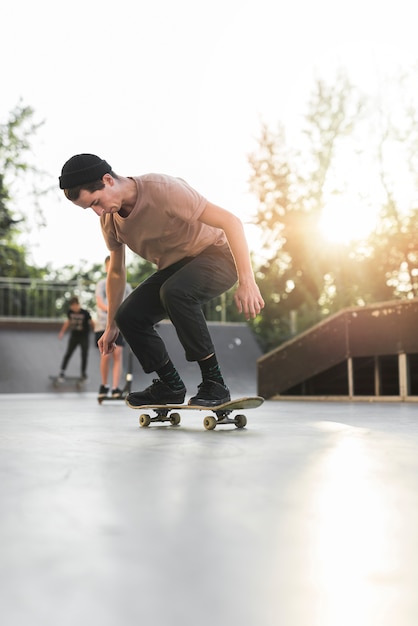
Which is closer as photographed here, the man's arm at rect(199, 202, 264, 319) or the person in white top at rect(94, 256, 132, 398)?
the man's arm at rect(199, 202, 264, 319)

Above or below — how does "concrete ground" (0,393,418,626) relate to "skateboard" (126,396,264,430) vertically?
below

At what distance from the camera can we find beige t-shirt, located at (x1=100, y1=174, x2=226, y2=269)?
372 cm

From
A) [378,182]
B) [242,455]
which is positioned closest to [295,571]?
[242,455]

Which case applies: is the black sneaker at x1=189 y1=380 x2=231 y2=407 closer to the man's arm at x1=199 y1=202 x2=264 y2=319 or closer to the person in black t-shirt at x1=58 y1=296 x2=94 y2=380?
the man's arm at x1=199 y1=202 x2=264 y2=319

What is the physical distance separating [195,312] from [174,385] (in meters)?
0.56

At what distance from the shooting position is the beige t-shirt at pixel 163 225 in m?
3.72

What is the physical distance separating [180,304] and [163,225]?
44 cm

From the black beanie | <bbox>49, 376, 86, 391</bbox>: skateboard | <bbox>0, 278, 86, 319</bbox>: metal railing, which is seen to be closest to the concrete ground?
the black beanie

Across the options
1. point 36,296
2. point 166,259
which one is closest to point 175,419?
point 166,259

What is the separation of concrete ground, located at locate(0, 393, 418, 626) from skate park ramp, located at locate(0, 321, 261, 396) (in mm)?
11111

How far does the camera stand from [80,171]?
142 inches

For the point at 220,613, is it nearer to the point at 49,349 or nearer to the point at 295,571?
the point at 295,571

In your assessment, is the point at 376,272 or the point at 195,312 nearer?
the point at 195,312

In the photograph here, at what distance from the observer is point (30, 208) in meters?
27.5
